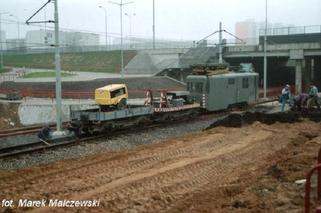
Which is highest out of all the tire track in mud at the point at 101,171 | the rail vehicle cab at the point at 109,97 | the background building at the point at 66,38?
the background building at the point at 66,38

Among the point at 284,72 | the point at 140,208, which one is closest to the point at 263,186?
the point at 140,208

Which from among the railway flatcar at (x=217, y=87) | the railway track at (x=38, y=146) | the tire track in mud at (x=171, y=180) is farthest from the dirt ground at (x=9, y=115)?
the tire track in mud at (x=171, y=180)

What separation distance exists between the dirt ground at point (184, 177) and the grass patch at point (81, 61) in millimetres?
66626

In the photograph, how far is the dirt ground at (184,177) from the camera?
35.9 feet

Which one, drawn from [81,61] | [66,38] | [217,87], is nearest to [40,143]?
[217,87]

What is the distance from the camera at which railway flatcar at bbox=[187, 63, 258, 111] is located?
3073 centimetres

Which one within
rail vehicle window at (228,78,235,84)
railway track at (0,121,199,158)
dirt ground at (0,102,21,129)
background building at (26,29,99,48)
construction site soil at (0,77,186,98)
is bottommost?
dirt ground at (0,102,21,129)

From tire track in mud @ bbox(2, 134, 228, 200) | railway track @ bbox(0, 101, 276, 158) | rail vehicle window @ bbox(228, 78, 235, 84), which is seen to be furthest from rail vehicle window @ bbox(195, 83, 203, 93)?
tire track in mud @ bbox(2, 134, 228, 200)

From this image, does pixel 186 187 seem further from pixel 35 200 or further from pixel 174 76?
pixel 174 76

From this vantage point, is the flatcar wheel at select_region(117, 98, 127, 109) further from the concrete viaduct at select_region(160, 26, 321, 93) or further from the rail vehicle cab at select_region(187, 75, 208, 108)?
the concrete viaduct at select_region(160, 26, 321, 93)

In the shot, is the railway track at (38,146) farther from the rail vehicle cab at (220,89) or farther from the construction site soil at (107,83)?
the construction site soil at (107,83)

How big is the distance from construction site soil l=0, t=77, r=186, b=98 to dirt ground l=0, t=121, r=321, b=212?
1310 inches

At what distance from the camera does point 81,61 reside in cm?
9969

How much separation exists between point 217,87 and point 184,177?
17.8 metres
